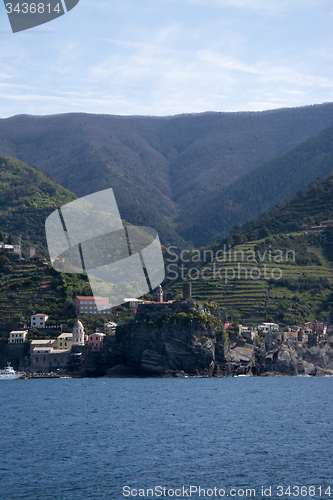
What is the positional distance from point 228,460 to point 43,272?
2835 inches

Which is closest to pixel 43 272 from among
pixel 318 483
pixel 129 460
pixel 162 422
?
pixel 162 422

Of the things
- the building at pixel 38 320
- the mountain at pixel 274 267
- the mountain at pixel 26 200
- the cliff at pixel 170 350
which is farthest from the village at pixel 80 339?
the mountain at pixel 26 200

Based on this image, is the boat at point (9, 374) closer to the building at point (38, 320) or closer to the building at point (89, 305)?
the building at point (38, 320)

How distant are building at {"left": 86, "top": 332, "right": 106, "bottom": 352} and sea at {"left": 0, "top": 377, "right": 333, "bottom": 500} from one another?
20459mm

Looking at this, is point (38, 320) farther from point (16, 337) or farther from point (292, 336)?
point (292, 336)

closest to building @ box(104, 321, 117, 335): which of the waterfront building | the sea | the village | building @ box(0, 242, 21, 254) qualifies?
the village

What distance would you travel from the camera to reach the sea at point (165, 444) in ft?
86.9

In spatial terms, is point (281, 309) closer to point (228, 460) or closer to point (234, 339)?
point (234, 339)

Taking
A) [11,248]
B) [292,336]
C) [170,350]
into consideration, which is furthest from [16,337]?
[292,336]

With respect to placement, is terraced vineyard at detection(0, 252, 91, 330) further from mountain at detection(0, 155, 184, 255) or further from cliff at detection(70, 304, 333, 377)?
mountain at detection(0, 155, 184, 255)

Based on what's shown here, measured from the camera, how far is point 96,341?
82.5 meters

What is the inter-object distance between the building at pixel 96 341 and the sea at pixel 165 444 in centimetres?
2046

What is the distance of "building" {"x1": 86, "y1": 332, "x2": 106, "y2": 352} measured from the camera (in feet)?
269

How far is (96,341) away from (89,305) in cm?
1223
